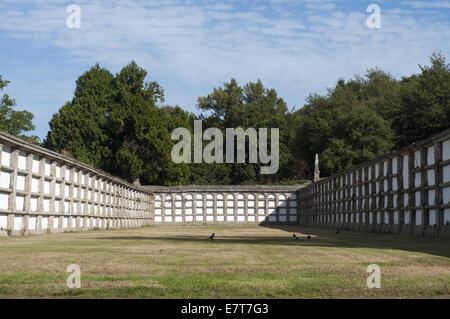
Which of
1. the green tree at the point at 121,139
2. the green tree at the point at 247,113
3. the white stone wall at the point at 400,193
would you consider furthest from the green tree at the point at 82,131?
the white stone wall at the point at 400,193

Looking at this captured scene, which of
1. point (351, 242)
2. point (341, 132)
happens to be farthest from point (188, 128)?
point (351, 242)

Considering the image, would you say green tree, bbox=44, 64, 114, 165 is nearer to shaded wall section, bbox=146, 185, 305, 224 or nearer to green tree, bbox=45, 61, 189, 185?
green tree, bbox=45, 61, 189, 185

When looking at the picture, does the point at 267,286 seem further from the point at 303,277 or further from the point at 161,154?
the point at 161,154

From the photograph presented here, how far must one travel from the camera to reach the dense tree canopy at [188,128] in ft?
188

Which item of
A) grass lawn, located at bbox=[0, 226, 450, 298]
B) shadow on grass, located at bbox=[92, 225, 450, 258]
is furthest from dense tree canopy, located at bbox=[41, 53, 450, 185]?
grass lawn, located at bbox=[0, 226, 450, 298]

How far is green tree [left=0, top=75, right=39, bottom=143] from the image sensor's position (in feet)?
245

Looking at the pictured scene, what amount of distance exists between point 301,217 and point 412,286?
49.0 meters

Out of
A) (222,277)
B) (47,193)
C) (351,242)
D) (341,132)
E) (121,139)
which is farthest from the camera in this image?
(341,132)

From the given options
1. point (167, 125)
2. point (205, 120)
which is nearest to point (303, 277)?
point (167, 125)

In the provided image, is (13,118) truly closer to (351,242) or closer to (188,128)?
(188,128)

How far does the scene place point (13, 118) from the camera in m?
75.4

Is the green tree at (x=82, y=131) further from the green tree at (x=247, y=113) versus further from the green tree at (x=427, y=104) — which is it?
the green tree at (x=427, y=104)

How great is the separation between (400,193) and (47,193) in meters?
16.0

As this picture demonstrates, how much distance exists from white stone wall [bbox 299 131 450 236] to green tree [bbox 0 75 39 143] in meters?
51.6
